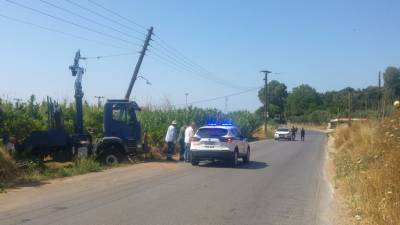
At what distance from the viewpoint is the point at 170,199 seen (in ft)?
37.8

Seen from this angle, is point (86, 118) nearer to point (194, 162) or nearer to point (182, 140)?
point (182, 140)

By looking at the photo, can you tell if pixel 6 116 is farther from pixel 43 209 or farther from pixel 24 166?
pixel 43 209

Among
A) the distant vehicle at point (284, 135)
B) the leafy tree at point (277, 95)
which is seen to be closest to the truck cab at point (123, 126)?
the distant vehicle at point (284, 135)

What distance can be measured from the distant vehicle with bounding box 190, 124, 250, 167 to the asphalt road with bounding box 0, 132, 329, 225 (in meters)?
1.98

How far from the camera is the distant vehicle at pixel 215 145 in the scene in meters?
19.9

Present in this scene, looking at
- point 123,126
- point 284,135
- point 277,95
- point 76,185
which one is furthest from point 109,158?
point 277,95

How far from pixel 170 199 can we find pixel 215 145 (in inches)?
335

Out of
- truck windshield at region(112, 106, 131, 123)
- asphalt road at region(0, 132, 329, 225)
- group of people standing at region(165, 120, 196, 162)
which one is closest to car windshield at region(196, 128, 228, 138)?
group of people standing at region(165, 120, 196, 162)

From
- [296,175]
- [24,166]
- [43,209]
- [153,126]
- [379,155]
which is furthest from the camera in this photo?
[153,126]

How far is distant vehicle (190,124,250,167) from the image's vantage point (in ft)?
65.2

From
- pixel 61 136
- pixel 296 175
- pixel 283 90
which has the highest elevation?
pixel 283 90

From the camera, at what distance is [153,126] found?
1164 inches

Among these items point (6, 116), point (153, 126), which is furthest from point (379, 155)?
point (153, 126)

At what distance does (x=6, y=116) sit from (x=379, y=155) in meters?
12.9
